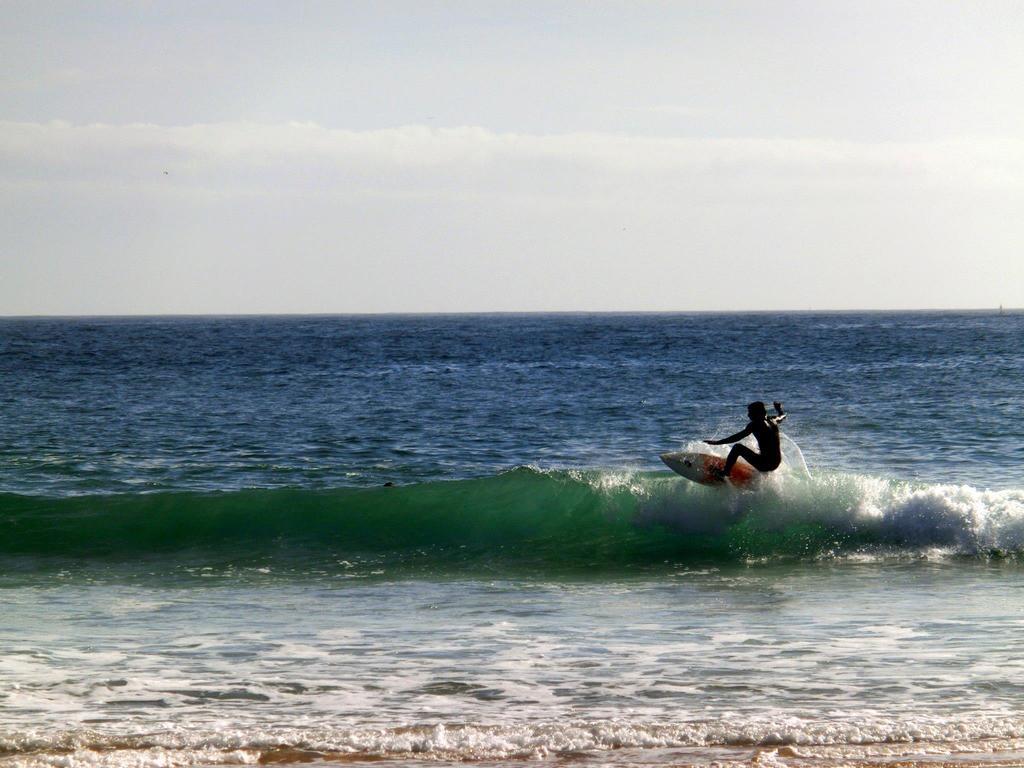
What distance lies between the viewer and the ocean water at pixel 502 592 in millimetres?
7762

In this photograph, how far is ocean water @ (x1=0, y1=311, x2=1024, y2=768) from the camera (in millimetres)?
7762

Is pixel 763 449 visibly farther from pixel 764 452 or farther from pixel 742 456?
pixel 742 456

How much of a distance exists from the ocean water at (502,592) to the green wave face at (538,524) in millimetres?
62

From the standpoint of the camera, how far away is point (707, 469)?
17312 millimetres

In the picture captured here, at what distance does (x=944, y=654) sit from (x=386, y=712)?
4.71 m

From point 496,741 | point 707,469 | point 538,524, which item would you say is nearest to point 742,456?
point 707,469

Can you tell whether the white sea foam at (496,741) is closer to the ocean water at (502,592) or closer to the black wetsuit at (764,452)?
the ocean water at (502,592)

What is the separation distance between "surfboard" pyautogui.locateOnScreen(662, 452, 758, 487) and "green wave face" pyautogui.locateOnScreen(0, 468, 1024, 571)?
0.22 meters

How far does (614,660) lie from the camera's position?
382 inches


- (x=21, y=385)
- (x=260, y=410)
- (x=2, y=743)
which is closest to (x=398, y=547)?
(x=2, y=743)

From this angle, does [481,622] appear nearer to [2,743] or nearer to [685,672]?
[685,672]

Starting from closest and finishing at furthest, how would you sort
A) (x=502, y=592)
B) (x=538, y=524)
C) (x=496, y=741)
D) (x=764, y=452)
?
(x=496, y=741) → (x=502, y=592) → (x=764, y=452) → (x=538, y=524)

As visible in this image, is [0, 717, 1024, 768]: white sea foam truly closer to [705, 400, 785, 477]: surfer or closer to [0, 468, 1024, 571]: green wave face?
[0, 468, 1024, 571]: green wave face

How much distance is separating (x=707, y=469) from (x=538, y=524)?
8.88ft
